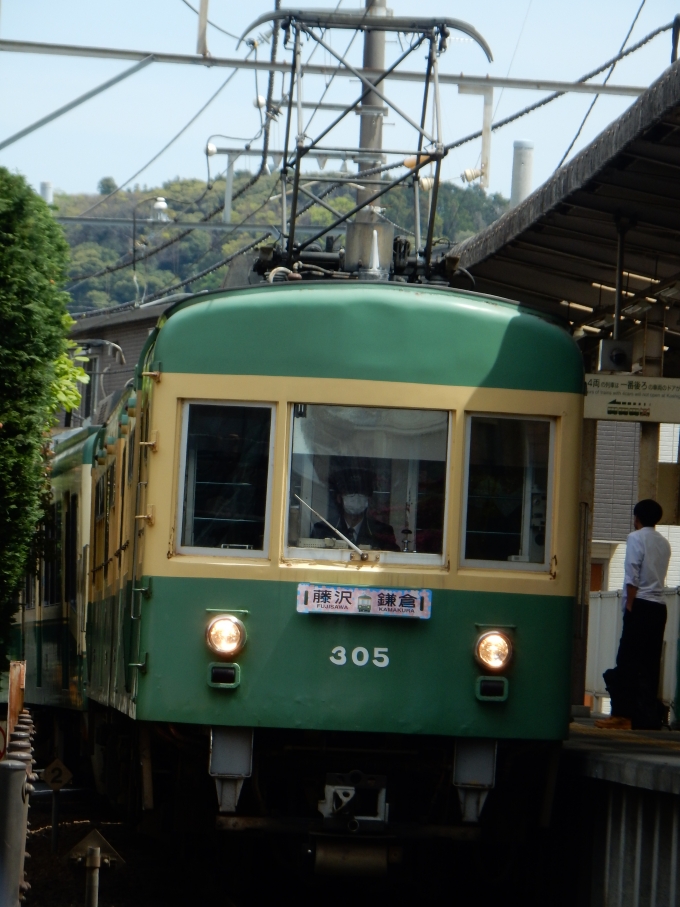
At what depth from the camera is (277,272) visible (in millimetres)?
7551

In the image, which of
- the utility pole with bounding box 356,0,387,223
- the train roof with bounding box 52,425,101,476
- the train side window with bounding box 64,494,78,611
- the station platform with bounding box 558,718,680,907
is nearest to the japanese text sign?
the station platform with bounding box 558,718,680,907

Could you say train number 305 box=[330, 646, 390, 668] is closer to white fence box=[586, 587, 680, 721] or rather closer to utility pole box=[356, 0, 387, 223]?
white fence box=[586, 587, 680, 721]

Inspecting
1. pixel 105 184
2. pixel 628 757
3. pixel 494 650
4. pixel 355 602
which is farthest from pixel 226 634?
pixel 105 184

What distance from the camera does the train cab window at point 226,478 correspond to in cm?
641

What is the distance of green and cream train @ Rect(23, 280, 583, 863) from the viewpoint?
20.6ft

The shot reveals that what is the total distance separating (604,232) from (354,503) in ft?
13.5

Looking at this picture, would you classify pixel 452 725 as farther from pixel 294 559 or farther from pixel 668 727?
pixel 668 727

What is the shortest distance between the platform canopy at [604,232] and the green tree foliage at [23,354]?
3.07m

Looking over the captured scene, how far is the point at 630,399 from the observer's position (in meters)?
9.57

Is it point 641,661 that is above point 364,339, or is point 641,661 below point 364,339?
below

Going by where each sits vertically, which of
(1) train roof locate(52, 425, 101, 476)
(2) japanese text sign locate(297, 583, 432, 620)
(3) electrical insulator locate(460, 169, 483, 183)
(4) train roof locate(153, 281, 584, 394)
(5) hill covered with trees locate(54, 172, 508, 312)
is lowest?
(2) japanese text sign locate(297, 583, 432, 620)

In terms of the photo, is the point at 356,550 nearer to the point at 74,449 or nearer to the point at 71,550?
the point at 71,550

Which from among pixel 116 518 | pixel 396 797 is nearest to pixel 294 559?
pixel 396 797

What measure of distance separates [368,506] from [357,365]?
1.91 feet
